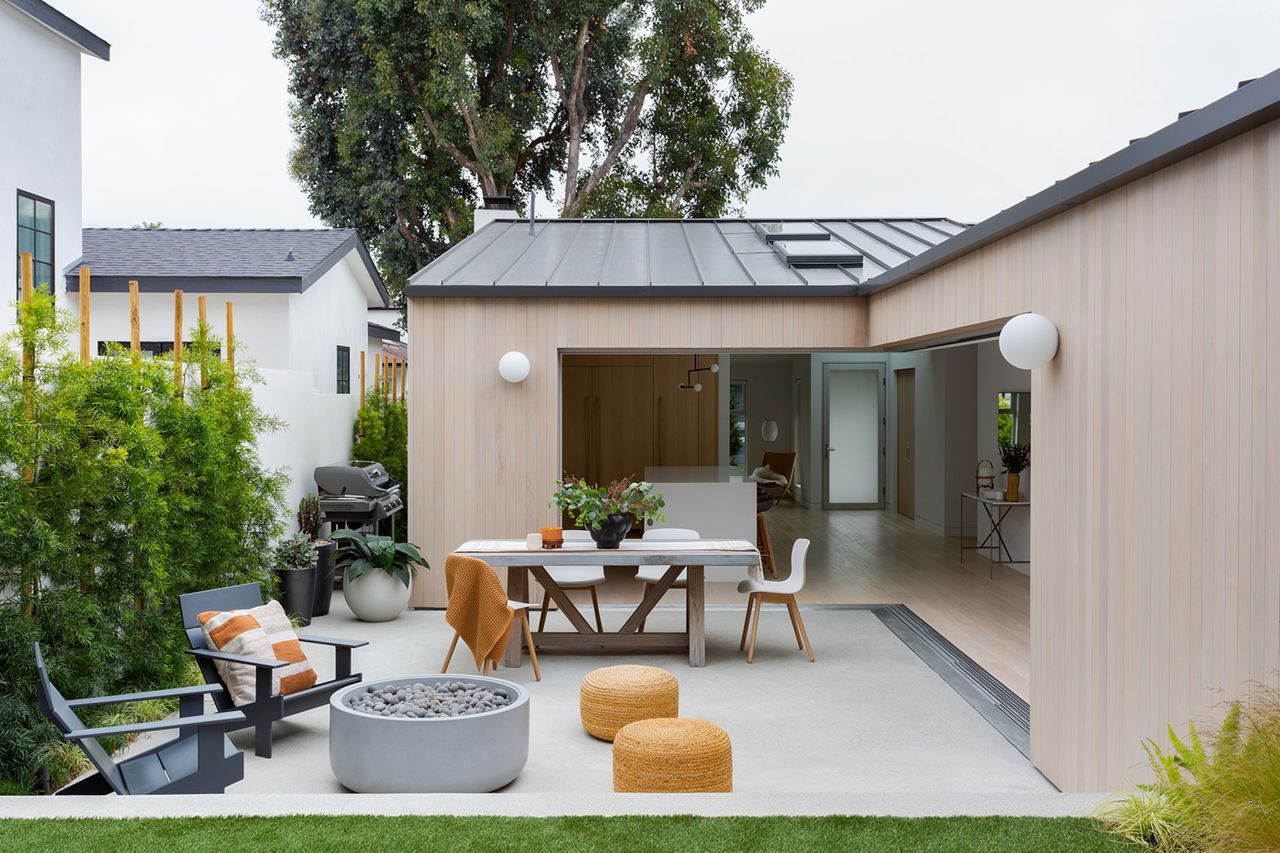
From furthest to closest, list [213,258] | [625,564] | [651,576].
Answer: [213,258] → [651,576] → [625,564]

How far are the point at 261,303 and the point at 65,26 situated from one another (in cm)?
308

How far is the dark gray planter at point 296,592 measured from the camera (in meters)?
7.93

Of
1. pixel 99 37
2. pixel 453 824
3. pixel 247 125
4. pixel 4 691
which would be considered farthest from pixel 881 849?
pixel 247 125

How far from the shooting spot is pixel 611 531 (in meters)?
6.82

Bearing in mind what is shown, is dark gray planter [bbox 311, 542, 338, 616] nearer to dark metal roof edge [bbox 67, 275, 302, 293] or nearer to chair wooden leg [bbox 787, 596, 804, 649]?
dark metal roof edge [bbox 67, 275, 302, 293]

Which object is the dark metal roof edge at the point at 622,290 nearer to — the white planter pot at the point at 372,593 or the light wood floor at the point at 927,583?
the white planter pot at the point at 372,593

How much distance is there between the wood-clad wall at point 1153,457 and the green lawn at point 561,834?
755 millimetres

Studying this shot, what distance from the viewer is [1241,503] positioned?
3121mm

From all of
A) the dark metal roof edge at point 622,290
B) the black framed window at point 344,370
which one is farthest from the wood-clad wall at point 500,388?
the black framed window at point 344,370

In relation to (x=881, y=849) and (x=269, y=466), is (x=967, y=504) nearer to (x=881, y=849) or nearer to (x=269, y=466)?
(x=269, y=466)

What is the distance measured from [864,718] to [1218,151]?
11.1ft

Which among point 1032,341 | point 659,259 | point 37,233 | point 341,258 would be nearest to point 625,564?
point 1032,341

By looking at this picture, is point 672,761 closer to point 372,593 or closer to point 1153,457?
point 1153,457

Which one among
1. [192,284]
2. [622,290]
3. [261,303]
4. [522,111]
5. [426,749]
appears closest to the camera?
[426,749]
